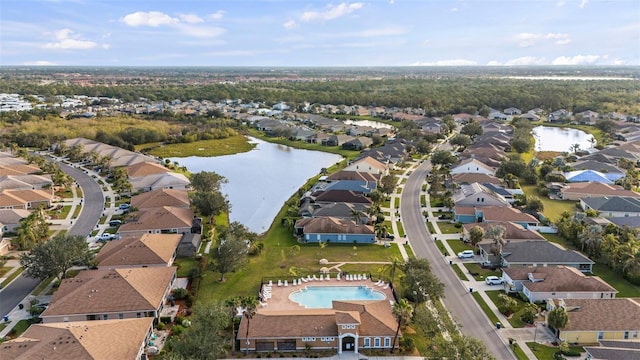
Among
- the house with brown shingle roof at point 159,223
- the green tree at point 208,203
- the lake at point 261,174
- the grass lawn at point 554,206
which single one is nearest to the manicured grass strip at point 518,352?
the grass lawn at point 554,206

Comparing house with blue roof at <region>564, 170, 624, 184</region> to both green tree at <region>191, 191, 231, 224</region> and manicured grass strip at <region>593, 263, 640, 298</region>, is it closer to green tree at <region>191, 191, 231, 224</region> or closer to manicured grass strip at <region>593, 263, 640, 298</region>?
manicured grass strip at <region>593, 263, 640, 298</region>

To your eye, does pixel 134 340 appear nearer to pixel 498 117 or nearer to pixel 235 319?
pixel 235 319

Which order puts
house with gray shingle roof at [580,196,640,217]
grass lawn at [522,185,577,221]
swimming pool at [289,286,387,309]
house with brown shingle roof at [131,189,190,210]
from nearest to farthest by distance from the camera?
swimming pool at [289,286,387,309] → house with gray shingle roof at [580,196,640,217] → house with brown shingle roof at [131,189,190,210] → grass lawn at [522,185,577,221]

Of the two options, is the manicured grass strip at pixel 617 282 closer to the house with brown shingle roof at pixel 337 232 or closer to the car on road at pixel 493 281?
the car on road at pixel 493 281

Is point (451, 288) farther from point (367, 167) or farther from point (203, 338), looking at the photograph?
point (367, 167)

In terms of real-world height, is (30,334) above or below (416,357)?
above

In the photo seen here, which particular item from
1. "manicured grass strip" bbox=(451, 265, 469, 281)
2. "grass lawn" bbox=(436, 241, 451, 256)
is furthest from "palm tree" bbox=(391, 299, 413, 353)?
"grass lawn" bbox=(436, 241, 451, 256)

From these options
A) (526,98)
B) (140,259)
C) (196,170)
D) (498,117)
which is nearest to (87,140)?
(196,170)
